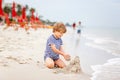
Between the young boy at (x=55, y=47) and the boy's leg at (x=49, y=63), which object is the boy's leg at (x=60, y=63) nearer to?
the young boy at (x=55, y=47)

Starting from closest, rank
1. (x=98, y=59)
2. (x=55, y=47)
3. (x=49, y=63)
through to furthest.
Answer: (x=49, y=63) < (x=55, y=47) < (x=98, y=59)

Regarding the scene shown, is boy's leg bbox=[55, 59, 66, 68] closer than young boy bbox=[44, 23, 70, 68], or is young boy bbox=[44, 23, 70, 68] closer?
young boy bbox=[44, 23, 70, 68]

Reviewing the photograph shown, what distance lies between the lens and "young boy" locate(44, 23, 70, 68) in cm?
621

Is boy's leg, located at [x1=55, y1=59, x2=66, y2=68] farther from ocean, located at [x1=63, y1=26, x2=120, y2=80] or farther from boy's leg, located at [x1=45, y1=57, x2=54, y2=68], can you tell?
ocean, located at [x1=63, y1=26, x2=120, y2=80]

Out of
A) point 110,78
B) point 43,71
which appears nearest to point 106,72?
point 110,78

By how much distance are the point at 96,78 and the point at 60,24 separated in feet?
4.43

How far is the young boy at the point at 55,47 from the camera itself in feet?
20.4

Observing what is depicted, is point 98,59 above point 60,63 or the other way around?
the other way around

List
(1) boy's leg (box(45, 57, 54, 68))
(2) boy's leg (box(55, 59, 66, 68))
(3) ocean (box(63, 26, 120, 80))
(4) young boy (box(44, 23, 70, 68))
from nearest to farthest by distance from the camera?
(4) young boy (box(44, 23, 70, 68))
(1) boy's leg (box(45, 57, 54, 68))
(2) boy's leg (box(55, 59, 66, 68))
(3) ocean (box(63, 26, 120, 80))

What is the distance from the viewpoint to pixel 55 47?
6.48 meters

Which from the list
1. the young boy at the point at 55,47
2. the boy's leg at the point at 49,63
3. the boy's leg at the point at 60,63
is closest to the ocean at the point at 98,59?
the boy's leg at the point at 60,63

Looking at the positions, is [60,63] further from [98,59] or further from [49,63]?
[98,59]

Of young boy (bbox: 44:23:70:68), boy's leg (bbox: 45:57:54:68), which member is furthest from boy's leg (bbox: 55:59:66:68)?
boy's leg (bbox: 45:57:54:68)

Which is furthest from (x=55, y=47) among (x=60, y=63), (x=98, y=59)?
(x=98, y=59)
